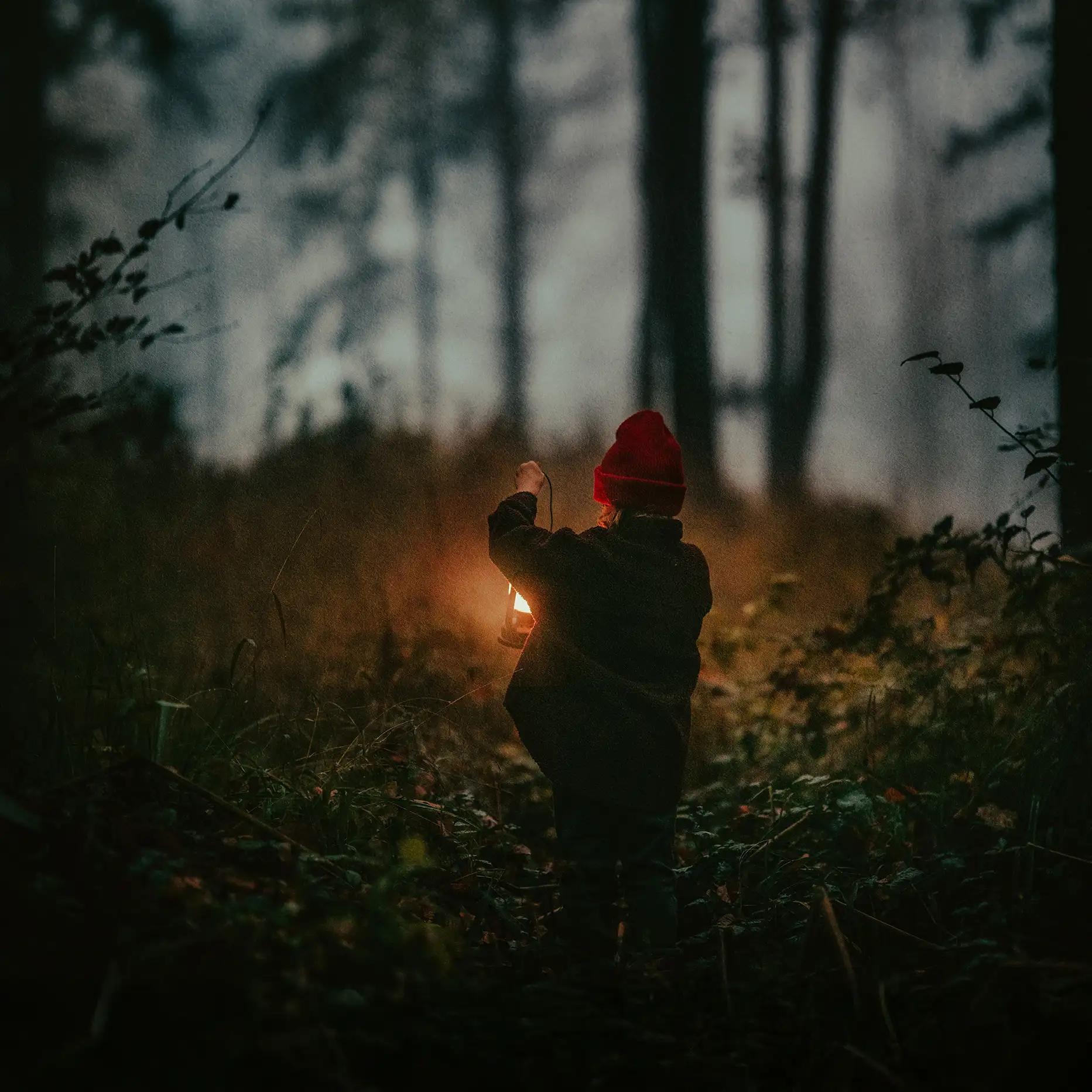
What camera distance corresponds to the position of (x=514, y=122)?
17.8ft

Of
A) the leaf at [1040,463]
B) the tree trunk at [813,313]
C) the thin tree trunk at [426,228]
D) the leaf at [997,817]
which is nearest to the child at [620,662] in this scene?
the leaf at [1040,463]

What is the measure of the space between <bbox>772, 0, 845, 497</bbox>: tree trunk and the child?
292 cm

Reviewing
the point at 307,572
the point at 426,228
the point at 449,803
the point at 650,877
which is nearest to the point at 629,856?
the point at 650,877

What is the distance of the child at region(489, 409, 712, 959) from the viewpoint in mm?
2678

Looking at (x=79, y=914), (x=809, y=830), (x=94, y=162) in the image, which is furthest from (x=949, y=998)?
(x=94, y=162)

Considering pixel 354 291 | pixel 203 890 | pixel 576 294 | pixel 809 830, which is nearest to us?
pixel 203 890

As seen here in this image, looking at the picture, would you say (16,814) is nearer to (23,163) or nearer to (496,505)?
(496,505)

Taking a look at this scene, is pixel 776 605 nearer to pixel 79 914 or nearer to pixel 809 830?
pixel 809 830

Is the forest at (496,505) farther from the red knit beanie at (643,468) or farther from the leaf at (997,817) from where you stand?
the red knit beanie at (643,468)

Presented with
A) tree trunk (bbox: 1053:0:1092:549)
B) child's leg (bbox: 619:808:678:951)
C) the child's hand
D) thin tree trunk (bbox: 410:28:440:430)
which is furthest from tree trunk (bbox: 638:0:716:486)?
child's leg (bbox: 619:808:678:951)

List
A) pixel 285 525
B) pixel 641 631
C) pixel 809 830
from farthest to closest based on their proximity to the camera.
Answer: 1. pixel 285 525
2. pixel 809 830
3. pixel 641 631

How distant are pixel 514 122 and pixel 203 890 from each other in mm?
4805

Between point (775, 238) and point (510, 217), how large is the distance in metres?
1.67

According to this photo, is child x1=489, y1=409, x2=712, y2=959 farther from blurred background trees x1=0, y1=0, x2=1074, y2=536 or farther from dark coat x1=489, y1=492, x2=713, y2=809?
blurred background trees x1=0, y1=0, x2=1074, y2=536
